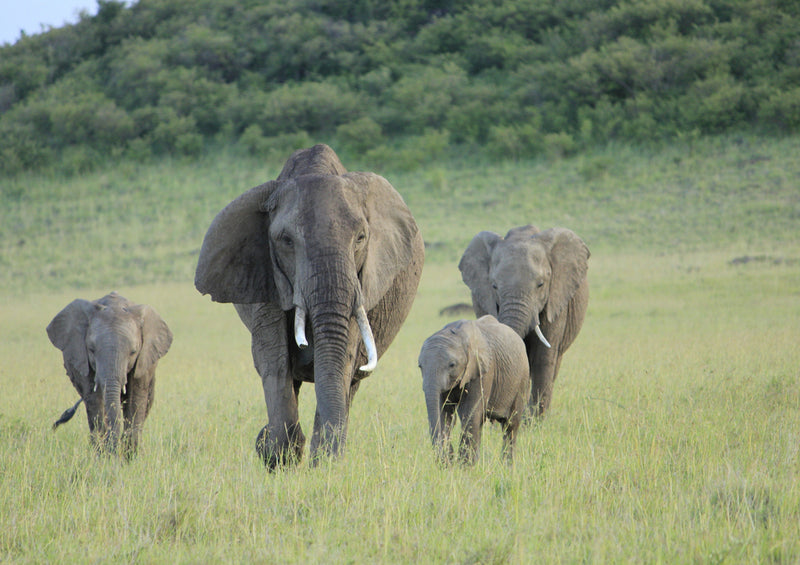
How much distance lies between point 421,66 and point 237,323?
32.2 meters

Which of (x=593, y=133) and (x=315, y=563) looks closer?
(x=315, y=563)

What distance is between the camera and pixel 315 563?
13.8 feet

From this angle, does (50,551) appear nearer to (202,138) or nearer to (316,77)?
(202,138)

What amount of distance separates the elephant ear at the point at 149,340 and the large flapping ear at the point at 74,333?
0.40 m

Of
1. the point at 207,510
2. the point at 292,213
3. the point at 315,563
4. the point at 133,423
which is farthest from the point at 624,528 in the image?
the point at 133,423

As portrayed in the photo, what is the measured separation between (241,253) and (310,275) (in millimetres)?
915

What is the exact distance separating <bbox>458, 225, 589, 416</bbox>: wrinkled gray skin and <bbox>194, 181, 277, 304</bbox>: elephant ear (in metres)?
3.35

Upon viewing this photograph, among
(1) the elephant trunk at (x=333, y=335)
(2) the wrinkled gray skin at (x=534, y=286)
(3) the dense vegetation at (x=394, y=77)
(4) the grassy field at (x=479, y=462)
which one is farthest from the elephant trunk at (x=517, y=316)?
(3) the dense vegetation at (x=394, y=77)

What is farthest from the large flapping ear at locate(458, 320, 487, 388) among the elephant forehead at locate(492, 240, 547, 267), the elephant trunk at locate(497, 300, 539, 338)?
the elephant forehead at locate(492, 240, 547, 267)

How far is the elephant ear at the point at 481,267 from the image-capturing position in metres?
10.1

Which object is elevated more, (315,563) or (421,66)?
(421,66)

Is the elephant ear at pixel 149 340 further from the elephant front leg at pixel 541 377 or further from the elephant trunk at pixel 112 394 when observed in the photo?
the elephant front leg at pixel 541 377

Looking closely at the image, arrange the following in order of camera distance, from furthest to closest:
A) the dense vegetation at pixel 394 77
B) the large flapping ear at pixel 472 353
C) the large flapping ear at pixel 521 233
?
the dense vegetation at pixel 394 77 → the large flapping ear at pixel 521 233 → the large flapping ear at pixel 472 353

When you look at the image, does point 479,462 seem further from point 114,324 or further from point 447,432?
point 114,324
